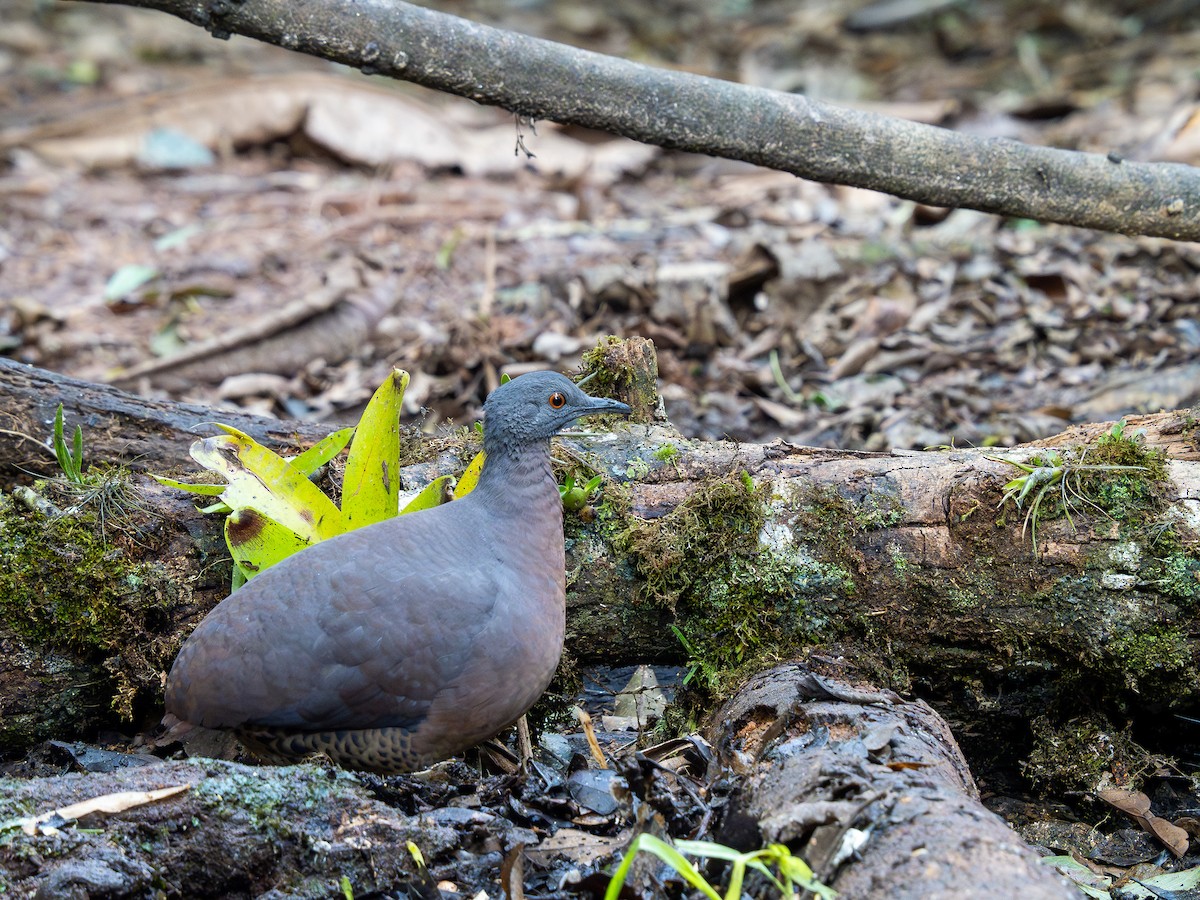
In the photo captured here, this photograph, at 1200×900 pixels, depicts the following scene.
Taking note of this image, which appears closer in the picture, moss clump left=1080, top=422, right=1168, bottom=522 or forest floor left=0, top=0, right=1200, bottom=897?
moss clump left=1080, top=422, right=1168, bottom=522

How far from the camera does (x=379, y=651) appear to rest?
343 centimetres

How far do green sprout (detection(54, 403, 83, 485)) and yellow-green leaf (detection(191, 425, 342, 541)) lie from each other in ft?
1.42

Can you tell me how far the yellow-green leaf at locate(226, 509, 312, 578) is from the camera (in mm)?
3979

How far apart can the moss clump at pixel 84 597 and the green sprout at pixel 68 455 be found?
7.0 inches

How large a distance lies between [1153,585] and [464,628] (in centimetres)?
225

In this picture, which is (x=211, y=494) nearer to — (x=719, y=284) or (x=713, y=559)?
(x=713, y=559)

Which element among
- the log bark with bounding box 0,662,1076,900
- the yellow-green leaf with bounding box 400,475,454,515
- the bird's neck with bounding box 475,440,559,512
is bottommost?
the log bark with bounding box 0,662,1076,900

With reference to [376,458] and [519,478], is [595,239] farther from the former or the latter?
[519,478]

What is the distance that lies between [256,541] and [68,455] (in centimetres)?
77

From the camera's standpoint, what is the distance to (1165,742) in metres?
4.04

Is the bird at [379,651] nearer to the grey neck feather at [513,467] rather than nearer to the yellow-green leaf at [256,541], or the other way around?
the grey neck feather at [513,467]

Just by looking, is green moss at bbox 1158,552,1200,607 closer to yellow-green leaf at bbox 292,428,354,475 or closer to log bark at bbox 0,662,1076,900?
log bark at bbox 0,662,1076,900

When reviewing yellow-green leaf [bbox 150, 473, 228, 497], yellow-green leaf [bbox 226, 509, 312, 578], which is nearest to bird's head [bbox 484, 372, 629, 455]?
yellow-green leaf [bbox 226, 509, 312, 578]

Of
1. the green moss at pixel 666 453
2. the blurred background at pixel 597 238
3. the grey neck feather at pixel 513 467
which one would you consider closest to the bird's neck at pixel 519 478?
the grey neck feather at pixel 513 467
